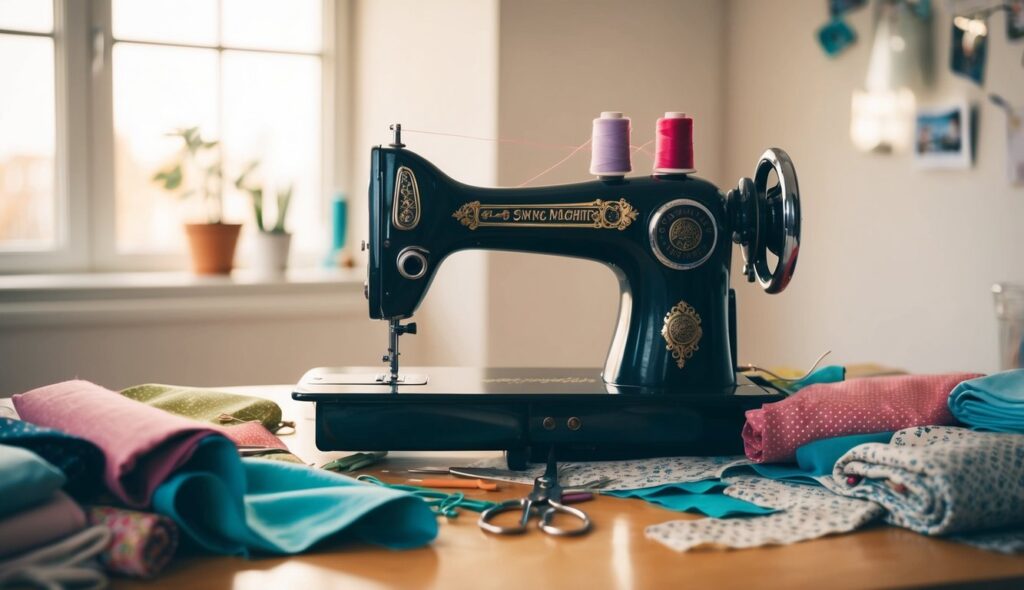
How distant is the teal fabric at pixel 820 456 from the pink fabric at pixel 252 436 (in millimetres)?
671

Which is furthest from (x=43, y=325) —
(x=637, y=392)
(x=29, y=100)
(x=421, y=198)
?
(x=637, y=392)

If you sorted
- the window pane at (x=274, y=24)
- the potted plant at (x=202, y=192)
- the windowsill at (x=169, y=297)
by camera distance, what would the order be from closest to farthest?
1. the windowsill at (x=169, y=297)
2. the potted plant at (x=202, y=192)
3. the window pane at (x=274, y=24)

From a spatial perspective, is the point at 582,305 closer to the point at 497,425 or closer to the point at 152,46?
the point at 152,46

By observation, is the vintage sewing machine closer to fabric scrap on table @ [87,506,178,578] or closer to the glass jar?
fabric scrap on table @ [87,506,178,578]

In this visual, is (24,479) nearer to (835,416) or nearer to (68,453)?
(68,453)

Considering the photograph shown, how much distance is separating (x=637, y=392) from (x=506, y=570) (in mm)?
519

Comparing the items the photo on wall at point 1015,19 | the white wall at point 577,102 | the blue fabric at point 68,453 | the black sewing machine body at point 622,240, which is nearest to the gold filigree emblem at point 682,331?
the black sewing machine body at point 622,240

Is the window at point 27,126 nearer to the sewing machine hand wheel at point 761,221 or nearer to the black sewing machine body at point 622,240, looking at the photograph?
the black sewing machine body at point 622,240

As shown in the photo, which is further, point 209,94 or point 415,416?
point 209,94

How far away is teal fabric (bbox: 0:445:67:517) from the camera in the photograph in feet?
3.20

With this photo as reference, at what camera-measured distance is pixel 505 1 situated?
3.12m

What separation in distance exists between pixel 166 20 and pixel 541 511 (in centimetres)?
275

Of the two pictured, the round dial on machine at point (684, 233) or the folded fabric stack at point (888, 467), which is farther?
the round dial on machine at point (684, 233)

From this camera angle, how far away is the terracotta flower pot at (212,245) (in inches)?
132
